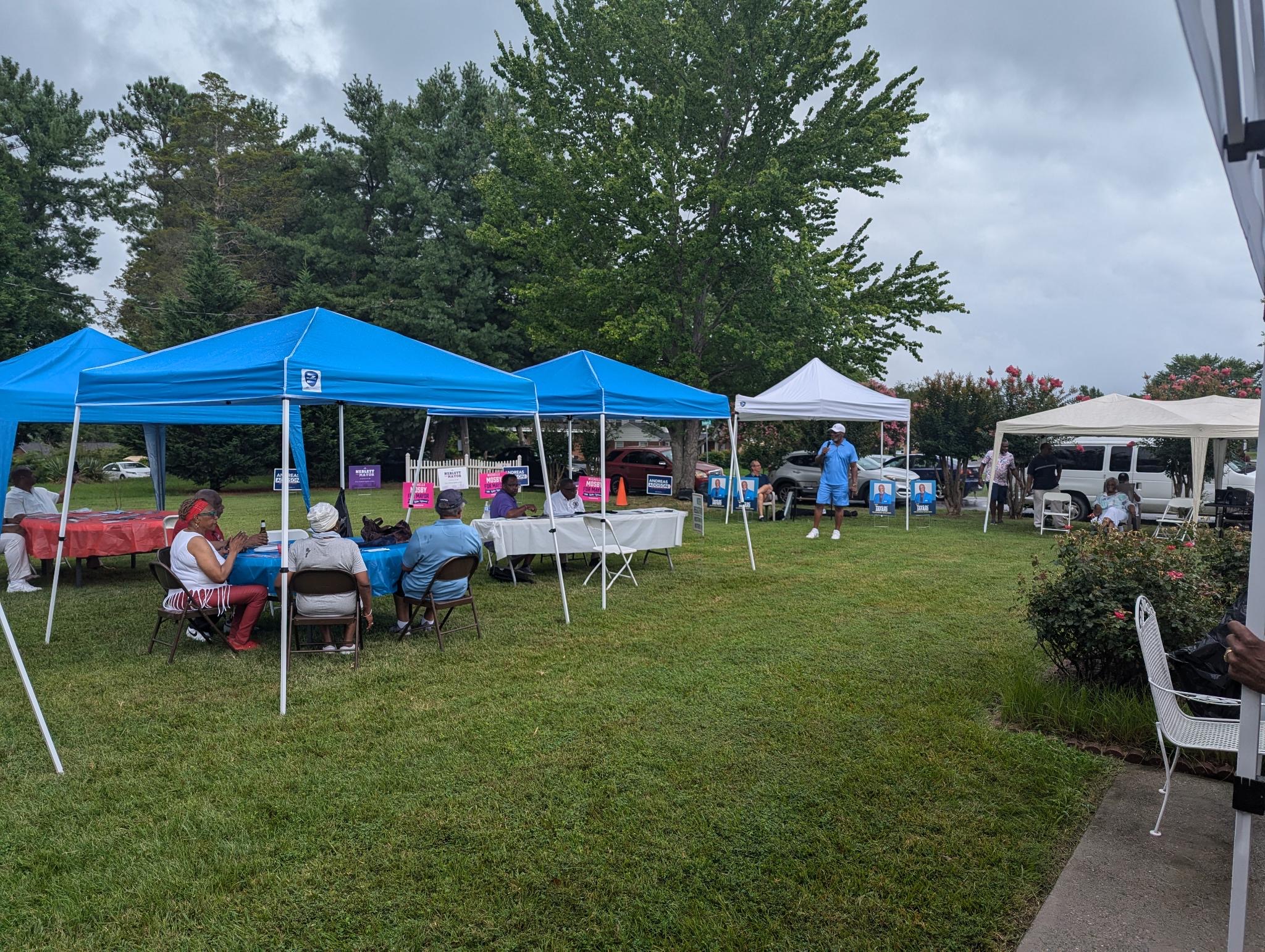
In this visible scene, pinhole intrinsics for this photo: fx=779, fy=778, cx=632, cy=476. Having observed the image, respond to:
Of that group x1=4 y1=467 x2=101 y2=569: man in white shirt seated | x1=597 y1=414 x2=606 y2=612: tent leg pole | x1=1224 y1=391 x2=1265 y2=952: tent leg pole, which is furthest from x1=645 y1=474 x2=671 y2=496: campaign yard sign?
x1=1224 y1=391 x2=1265 y2=952: tent leg pole

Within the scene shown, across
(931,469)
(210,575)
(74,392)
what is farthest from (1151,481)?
(74,392)

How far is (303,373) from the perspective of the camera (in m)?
5.36

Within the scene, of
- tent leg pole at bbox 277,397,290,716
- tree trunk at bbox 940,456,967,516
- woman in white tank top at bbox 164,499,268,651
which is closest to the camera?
tent leg pole at bbox 277,397,290,716

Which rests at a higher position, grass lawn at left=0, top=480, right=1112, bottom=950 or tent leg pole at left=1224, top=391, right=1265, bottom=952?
tent leg pole at left=1224, top=391, right=1265, bottom=952

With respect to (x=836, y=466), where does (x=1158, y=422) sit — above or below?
above

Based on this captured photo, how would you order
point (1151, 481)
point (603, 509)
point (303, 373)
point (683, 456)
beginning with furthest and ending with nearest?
point (683, 456), point (1151, 481), point (603, 509), point (303, 373)

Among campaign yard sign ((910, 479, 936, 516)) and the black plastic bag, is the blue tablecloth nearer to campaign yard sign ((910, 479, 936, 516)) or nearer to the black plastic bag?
the black plastic bag

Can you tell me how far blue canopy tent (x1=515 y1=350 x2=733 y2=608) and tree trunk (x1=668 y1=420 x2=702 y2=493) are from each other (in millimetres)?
9885

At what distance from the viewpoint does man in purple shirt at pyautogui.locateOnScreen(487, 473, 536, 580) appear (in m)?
9.12

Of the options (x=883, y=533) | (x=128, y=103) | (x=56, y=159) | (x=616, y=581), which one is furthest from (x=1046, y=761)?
(x=128, y=103)

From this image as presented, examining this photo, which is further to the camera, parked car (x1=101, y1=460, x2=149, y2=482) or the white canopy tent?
parked car (x1=101, y1=460, x2=149, y2=482)

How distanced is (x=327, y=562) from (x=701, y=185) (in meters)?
15.2

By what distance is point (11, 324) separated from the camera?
24203 millimetres

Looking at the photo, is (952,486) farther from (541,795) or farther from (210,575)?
(541,795)
